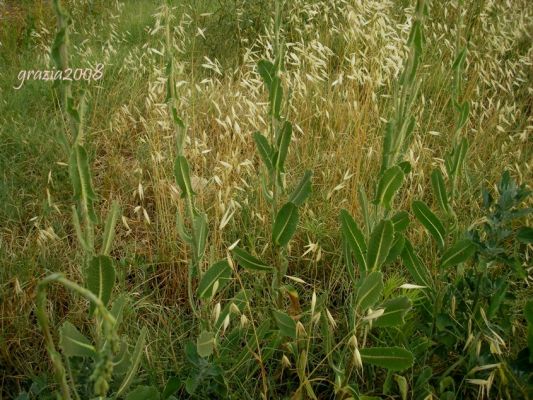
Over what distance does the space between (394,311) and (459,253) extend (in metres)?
0.27

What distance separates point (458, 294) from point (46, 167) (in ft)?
5.32

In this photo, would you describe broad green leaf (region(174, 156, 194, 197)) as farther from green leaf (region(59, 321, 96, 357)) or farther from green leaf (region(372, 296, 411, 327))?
green leaf (region(372, 296, 411, 327))

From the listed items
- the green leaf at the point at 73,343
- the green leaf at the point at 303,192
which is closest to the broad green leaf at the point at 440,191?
the green leaf at the point at 303,192

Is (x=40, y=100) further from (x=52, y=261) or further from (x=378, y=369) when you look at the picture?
(x=378, y=369)

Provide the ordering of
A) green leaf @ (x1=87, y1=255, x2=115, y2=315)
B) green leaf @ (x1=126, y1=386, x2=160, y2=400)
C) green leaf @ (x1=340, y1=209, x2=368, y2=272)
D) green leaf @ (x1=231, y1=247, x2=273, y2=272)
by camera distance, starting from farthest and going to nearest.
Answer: green leaf @ (x1=231, y1=247, x2=273, y2=272)
green leaf @ (x1=340, y1=209, x2=368, y2=272)
green leaf @ (x1=126, y1=386, x2=160, y2=400)
green leaf @ (x1=87, y1=255, x2=115, y2=315)

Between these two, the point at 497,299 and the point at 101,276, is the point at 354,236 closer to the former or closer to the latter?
the point at 497,299

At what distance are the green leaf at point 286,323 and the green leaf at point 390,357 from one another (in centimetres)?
16

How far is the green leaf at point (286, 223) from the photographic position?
48.7 inches

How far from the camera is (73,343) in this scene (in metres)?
1.03

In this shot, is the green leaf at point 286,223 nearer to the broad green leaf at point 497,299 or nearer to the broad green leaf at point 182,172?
the broad green leaf at point 182,172

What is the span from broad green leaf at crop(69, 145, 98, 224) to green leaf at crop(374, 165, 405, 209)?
595mm

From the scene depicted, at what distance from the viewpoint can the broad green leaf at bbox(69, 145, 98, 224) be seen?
3.17 feet

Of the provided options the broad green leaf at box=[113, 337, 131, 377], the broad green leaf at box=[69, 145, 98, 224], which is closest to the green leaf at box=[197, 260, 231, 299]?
the broad green leaf at box=[113, 337, 131, 377]

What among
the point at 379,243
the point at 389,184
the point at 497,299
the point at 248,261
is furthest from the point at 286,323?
the point at 497,299
